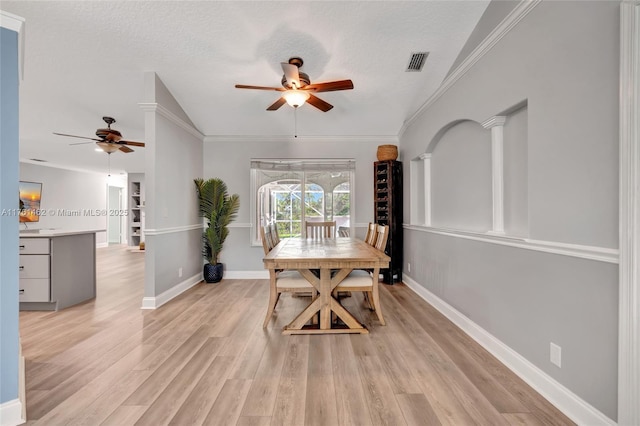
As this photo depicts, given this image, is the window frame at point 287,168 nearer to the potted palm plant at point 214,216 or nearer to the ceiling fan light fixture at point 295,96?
the potted palm plant at point 214,216

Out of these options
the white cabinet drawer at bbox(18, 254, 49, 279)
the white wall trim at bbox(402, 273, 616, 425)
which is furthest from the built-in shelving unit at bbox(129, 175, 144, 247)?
the white wall trim at bbox(402, 273, 616, 425)

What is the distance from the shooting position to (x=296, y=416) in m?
1.55

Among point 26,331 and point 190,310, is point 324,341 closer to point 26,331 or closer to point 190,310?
point 190,310

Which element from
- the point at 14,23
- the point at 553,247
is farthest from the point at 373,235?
the point at 14,23

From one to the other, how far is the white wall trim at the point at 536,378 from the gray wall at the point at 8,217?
2.98 meters

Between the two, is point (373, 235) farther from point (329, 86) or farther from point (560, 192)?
point (560, 192)

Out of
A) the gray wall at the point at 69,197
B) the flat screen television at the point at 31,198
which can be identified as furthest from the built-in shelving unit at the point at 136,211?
the flat screen television at the point at 31,198

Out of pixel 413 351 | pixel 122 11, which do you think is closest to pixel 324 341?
pixel 413 351

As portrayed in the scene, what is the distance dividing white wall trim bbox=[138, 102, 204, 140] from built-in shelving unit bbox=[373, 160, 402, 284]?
2.91 metres

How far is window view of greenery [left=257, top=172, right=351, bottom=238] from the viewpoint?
16.5ft

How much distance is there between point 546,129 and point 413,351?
1814mm

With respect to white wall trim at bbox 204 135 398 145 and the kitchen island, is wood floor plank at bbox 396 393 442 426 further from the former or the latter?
white wall trim at bbox 204 135 398 145

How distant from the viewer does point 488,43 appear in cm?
234

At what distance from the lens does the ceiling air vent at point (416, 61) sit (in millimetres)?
3088
